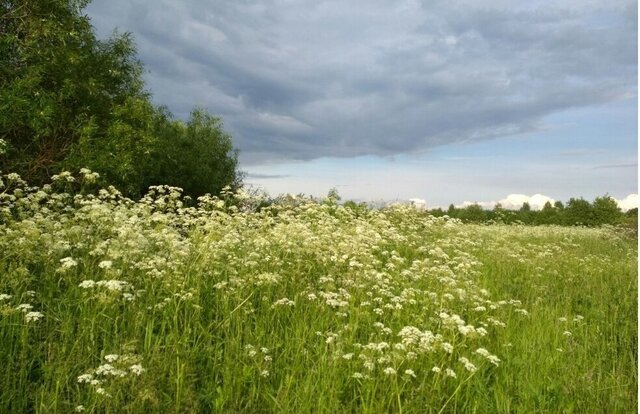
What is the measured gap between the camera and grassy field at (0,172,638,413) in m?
4.41

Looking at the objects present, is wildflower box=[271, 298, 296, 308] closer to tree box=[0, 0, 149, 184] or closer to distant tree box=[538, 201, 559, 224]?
tree box=[0, 0, 149, 184]

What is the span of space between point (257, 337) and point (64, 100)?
47.5 ft

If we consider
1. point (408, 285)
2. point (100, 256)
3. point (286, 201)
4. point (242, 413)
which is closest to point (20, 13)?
point (286, 201)

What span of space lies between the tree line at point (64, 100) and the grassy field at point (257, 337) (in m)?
7.15

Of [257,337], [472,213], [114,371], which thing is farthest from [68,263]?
[472,213]

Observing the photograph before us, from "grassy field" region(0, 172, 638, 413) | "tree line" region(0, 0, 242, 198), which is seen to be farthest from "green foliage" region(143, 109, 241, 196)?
"grassy field" region(0, 172, 638, 413)

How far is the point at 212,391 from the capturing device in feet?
15.1

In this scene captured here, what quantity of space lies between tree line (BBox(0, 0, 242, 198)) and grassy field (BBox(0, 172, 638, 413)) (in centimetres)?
715

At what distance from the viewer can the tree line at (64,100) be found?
14.0 meters

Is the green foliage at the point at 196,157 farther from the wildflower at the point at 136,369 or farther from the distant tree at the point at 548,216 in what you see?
the distant tree at the point at 548,216

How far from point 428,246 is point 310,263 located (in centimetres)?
443

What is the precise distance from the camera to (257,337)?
212 inches

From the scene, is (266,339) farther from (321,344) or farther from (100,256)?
(100,256)

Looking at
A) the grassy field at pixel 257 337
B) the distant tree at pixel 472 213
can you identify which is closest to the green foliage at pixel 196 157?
the grassy field at pixel 257 337
